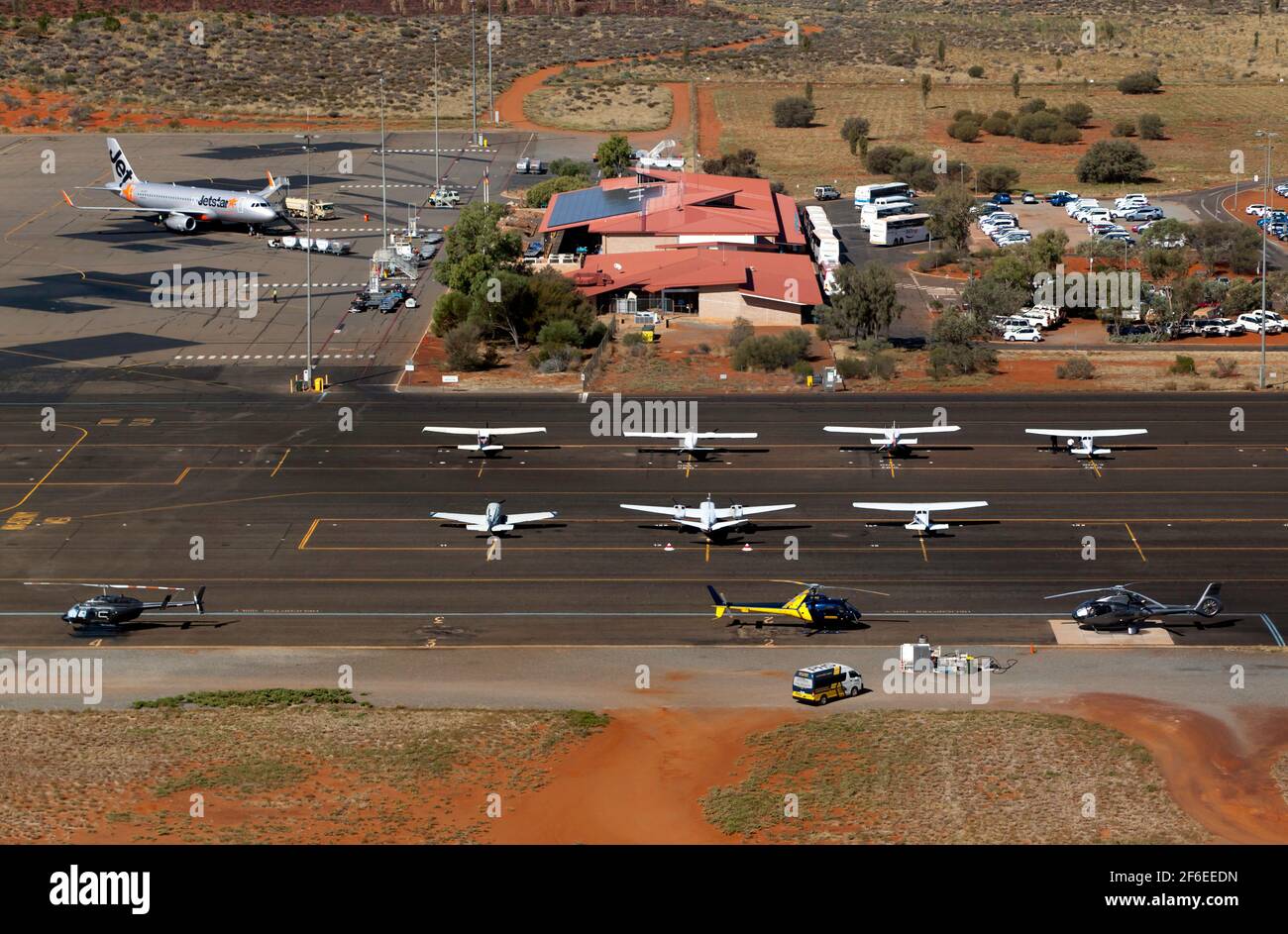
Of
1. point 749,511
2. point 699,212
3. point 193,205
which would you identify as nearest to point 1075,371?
point 749,511

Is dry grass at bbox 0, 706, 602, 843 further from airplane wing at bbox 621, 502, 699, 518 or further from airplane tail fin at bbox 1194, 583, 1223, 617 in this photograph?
airplane tail fin at bbox 1194, 583, 1223, 617

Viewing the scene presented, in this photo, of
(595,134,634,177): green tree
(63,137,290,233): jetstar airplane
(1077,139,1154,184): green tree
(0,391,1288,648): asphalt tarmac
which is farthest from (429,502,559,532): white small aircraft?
(1077,139,1154,184): green tree

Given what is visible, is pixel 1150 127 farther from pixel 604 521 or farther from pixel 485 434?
pixel 604 521

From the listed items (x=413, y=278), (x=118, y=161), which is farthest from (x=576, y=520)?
(x=118, y=161)
